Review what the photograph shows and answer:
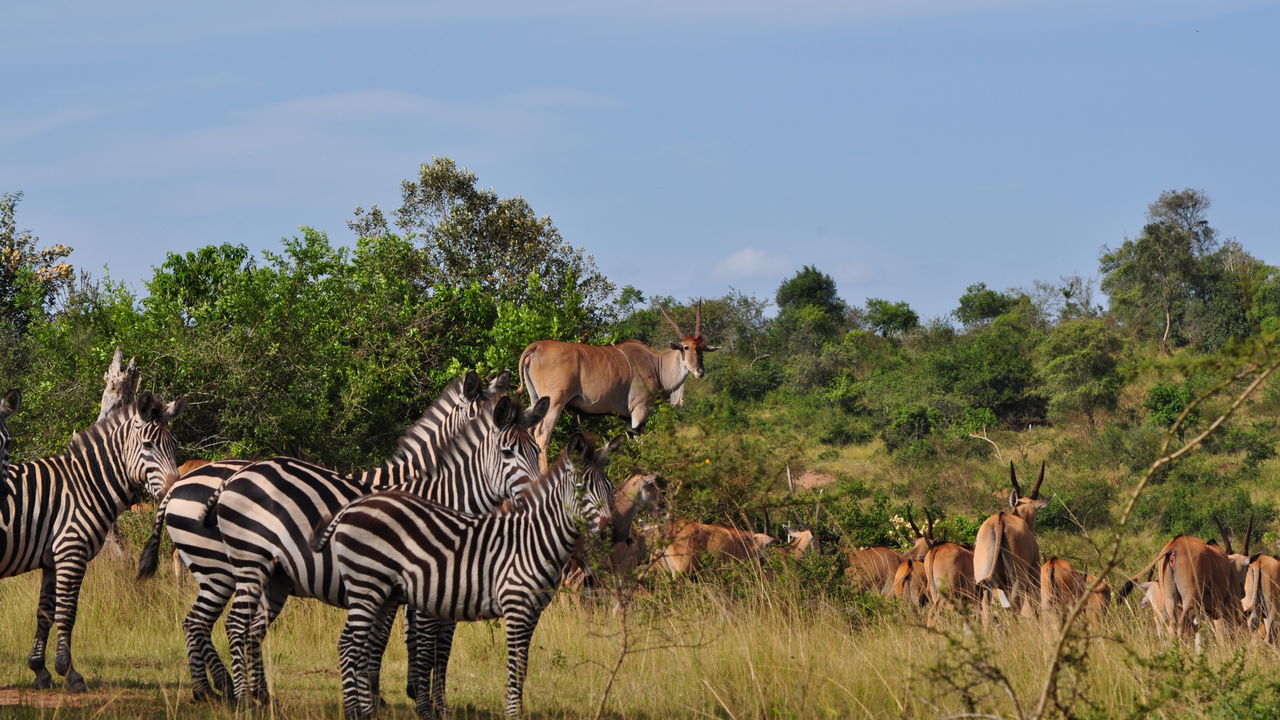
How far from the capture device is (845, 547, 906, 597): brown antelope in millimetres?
11766

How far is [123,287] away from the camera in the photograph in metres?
15.7

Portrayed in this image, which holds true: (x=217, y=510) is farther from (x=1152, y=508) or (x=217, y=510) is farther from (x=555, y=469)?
(x=1152, y=508)

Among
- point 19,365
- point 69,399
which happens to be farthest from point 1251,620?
point 19,365

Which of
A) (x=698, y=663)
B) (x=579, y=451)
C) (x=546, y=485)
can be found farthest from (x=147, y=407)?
(x=698, y=663)

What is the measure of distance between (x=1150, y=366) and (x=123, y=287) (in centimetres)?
1365

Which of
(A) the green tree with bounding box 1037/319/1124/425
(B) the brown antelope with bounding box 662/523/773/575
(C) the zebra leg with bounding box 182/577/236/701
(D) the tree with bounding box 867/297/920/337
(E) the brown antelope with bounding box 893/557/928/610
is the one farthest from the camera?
(D) the tree with bounding box 867/297/920/337

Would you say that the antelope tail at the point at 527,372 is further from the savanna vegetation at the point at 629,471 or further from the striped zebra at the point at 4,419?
the striped zebra at the point at 4,419

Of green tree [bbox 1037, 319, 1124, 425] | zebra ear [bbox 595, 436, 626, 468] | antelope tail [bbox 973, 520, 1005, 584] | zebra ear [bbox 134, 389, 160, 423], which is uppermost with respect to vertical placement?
green tree [bbox 1037, 319, 1124, 425]

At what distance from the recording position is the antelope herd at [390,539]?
6.63 meters

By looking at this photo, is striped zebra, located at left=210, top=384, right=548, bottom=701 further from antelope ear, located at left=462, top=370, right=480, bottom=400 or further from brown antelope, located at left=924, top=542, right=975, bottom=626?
brown antelope, located at left=924, top=542, right=975, bottom=626

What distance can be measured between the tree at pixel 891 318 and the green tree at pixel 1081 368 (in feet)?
54.8

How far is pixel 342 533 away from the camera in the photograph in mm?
6590

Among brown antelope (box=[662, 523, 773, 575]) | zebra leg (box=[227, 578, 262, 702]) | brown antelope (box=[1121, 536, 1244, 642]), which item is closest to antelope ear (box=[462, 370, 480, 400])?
zebra leg (box=[227, 578, 262, 702])

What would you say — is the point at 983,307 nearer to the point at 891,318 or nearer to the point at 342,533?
the point at 891,318
